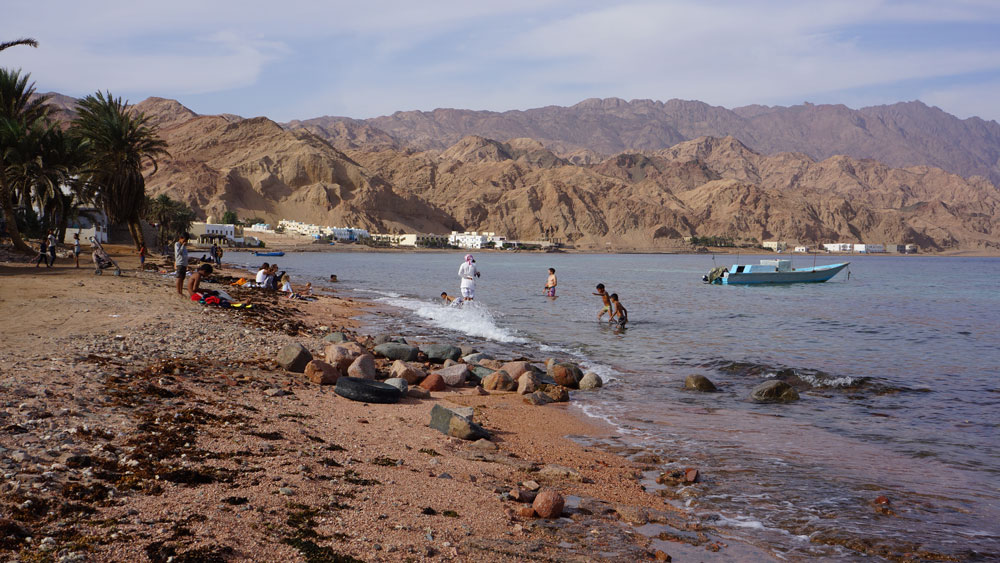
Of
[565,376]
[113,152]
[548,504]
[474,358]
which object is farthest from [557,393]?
[113,152]

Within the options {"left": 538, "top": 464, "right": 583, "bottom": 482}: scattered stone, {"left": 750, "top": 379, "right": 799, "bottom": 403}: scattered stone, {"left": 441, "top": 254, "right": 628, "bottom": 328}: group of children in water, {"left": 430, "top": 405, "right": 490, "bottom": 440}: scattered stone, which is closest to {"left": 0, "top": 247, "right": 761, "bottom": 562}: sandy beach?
{"left": 538, "top": 464, "right": 583, "bottom": 482}: scattered stone

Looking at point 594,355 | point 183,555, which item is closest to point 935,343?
point 594,355

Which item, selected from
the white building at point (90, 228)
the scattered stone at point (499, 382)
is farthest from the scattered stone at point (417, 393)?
the white building at point (90, 228)

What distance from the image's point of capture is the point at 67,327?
11578mm

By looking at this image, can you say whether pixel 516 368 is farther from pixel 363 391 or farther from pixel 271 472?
pixel 271 472

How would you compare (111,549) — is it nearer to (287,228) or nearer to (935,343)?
(935,343)

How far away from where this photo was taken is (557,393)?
36.8 feet

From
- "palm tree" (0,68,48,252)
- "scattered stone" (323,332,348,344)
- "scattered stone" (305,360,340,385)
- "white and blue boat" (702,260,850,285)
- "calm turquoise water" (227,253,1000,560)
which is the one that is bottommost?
"calm turquoise water" (227,253,1000,560)

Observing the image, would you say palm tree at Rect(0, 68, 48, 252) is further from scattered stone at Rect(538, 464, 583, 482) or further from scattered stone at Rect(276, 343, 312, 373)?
scattered stone at Rect(538, 464, 583, 482)

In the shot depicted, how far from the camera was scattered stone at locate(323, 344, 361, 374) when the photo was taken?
11.5 m

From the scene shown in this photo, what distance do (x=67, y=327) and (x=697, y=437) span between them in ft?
34.8

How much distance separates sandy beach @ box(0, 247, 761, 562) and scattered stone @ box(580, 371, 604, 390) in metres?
1.79

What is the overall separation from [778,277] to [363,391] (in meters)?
53.3

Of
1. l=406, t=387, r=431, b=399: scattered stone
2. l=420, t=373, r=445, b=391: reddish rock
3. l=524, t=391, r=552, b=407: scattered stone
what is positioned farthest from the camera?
l=420, t=373, r=445, b=391: reddish rock
